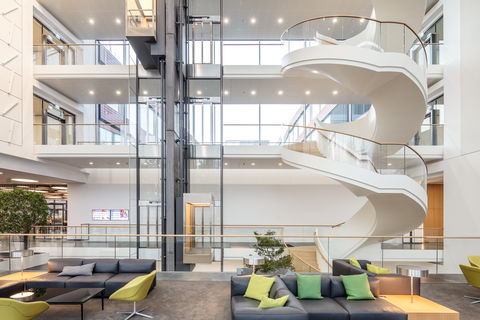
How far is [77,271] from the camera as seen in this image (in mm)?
6641

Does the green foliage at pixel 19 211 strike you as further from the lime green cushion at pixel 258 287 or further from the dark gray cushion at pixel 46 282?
the lime green cushion at pixel 258 287

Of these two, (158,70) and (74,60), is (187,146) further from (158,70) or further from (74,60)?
(74,60)

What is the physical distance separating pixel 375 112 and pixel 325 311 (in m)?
6.86

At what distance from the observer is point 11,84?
33.1 feet

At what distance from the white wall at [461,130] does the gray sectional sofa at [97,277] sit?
8.70 meters

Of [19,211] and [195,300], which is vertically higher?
[19,211]

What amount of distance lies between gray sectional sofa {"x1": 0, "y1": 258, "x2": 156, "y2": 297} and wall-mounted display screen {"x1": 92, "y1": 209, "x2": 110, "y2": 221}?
841 centimetres

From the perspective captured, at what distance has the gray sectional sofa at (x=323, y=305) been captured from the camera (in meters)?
4.26

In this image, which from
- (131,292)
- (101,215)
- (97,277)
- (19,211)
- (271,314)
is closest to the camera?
(271,314)

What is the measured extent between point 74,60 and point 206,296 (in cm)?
1082

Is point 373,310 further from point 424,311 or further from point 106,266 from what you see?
point 106,266

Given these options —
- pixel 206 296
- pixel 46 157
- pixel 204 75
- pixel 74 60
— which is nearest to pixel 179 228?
pixel 206 296

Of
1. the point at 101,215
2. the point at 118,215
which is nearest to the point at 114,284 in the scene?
the point at 118,215

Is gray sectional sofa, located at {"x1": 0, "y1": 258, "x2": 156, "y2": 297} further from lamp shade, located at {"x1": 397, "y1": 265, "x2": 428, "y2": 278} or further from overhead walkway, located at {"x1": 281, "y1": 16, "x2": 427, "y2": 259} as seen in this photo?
overhead walkway, located at {"x1": 281, "y1": 16, "x2": 427, "y2": 259}
